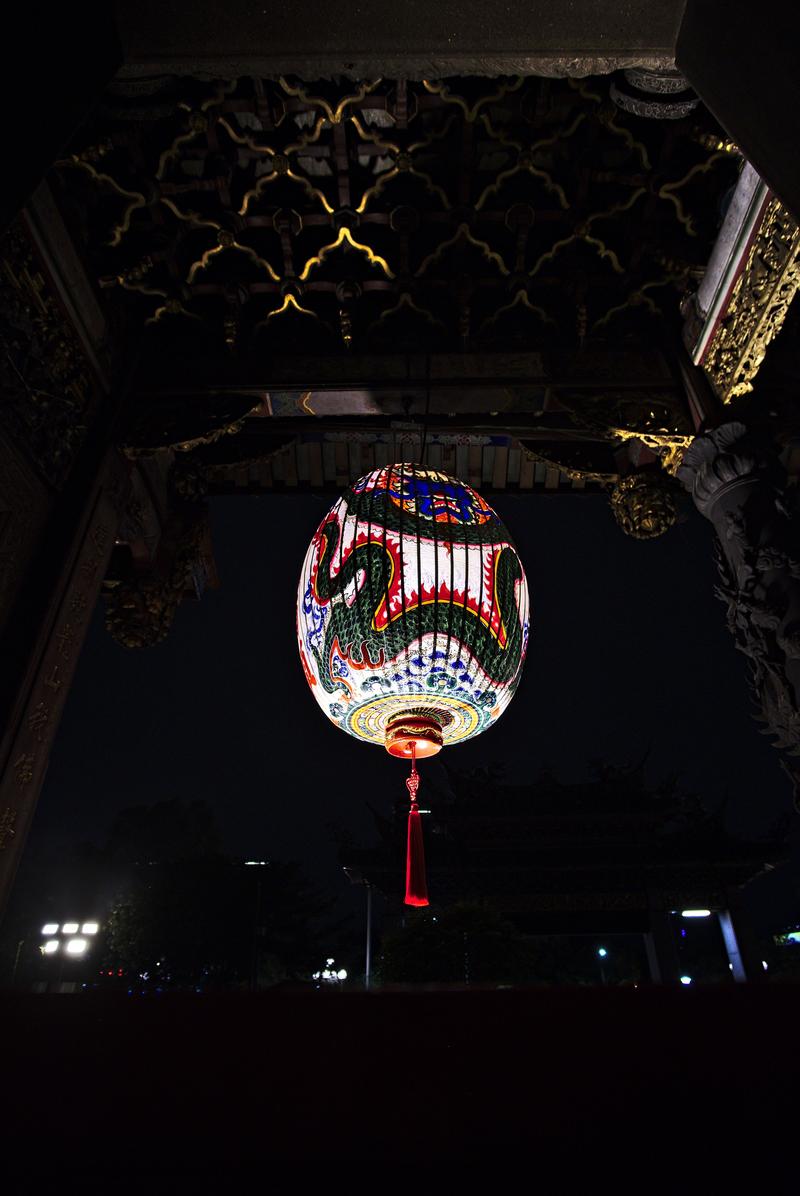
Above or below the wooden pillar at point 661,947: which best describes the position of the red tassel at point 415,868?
below

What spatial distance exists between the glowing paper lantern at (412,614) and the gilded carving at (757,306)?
4.71 feet

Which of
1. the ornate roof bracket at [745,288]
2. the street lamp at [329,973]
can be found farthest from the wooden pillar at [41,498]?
the street lamp at [329,973]

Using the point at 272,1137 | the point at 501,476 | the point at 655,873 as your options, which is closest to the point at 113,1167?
the point at 272,1137

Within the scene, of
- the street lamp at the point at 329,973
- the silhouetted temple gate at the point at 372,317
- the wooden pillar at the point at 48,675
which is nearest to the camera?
the wooden pillar at the point at 48,675

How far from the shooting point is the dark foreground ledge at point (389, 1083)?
360 millimetres

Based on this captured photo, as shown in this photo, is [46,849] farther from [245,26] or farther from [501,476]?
[245,26]

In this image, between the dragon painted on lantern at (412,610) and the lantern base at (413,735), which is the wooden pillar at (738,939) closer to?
the lantern base at (413,735)

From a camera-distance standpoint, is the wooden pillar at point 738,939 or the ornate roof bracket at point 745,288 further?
the wooden pillar at point 738,939

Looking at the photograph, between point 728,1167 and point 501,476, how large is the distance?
4.48 meters

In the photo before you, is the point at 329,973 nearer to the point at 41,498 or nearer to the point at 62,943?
the point at 62,943

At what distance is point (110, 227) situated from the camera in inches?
116

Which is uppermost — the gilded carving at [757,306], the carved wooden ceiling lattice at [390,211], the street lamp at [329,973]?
the carved wooden ceiling lattice at [390,211]

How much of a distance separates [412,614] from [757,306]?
7.08 feet

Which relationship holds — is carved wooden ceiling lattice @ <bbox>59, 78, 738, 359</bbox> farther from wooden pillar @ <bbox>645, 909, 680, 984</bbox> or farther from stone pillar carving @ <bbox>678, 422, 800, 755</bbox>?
wooden pillar @ <bbox>645, 909, 680, 984</bbox>
